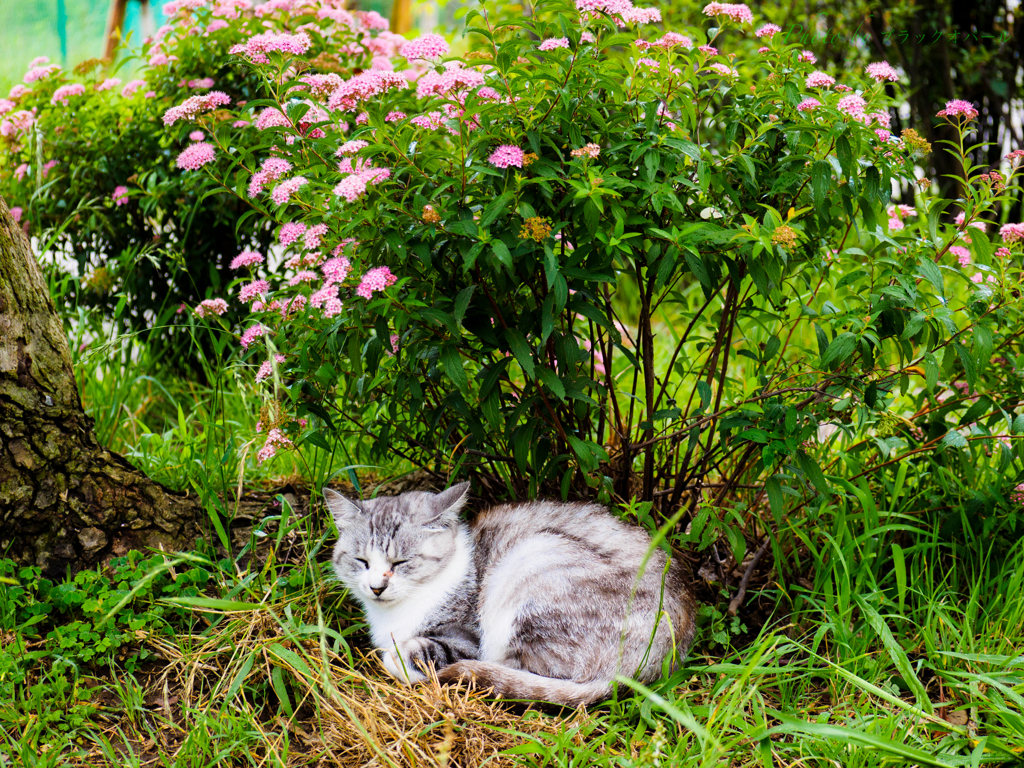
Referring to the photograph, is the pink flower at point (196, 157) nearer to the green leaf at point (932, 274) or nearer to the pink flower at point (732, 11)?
the pink flower at point (732, 11)

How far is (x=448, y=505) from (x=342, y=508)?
35 centimetres

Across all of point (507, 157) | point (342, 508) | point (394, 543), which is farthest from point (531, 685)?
point (507, 157)

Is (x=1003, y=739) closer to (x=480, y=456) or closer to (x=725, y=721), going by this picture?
(x=725, y=721)

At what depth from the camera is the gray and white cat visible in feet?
7.34

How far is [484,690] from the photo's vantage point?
222 centimetres

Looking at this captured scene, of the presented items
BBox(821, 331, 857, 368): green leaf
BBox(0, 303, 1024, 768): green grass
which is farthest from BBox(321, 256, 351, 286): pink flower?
BBox(821, 331, 857, 368): green leaf

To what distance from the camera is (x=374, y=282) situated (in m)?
1.98

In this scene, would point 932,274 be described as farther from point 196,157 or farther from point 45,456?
point 45,456

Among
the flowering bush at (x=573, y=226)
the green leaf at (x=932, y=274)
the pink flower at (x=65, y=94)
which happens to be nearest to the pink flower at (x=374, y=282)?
the flowering bush at (x=573, y=226)

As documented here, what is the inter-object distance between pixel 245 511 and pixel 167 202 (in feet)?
5.53

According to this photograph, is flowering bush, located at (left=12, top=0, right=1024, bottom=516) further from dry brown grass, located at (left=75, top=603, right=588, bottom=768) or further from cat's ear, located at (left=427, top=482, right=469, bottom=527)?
dry brown grass, located at (left=75, top=603, right=588, bottom=768)

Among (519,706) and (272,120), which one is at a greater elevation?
(272,120)

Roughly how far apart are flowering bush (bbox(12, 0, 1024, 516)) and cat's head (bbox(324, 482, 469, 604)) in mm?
218

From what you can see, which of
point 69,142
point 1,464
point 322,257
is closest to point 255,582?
point 1,464
